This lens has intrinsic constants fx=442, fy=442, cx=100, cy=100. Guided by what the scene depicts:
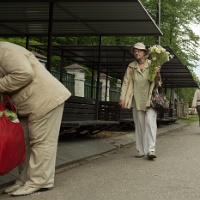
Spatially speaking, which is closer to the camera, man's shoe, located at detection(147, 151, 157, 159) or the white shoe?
the white shoe

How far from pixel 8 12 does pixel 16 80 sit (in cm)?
549

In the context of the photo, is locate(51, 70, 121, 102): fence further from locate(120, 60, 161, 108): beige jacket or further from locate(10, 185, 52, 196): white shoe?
locate(10, 185, 52, 196): white shoe

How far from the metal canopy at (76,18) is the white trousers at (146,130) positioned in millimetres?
1980

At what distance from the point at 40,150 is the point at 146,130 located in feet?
11.5

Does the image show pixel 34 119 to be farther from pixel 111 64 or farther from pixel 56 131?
pixel 111 64

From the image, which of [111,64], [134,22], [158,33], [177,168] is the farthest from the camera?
[111,64]

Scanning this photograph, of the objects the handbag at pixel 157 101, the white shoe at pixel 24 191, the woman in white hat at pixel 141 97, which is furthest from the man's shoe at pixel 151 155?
the white shoe at pixel 24 191

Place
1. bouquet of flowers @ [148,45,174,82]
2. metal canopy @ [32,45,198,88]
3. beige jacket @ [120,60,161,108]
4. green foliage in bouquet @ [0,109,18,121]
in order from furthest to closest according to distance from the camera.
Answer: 1. metal canopy @ [32,45,198,88]
2. beige jacket @ [120,60,161,108]
3. bouquet of flowers @ [148,45,174,82]
4. green foliage in bouquet @ [0,109,18,121]

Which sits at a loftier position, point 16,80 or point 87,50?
point 87,50

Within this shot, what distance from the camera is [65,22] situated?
10445 mm

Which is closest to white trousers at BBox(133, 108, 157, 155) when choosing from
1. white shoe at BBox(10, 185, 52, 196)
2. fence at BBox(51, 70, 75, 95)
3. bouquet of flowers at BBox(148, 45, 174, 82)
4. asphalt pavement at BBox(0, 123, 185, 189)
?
bouquet of flowers at BBox(148, 45, 174, 82)

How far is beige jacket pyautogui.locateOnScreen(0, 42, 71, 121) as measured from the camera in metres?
4.52

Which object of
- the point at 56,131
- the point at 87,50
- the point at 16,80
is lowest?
the point at 56,131

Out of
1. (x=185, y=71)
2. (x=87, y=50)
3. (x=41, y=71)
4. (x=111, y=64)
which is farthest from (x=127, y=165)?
(x=185, y=71)
